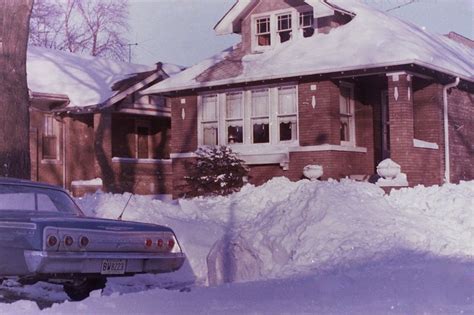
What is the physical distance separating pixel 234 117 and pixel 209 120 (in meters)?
0.92

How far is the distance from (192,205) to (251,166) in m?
5.68

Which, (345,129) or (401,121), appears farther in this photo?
(345,129)

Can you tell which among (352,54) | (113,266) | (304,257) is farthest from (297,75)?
(113,266)

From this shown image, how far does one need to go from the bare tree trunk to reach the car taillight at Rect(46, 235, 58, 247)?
17.9 ft

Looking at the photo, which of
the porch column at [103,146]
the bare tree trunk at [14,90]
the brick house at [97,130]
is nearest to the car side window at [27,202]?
the bare tree trunk at [14,90]

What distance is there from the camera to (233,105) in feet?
72.4

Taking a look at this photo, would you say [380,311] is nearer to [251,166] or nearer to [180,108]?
[251,166]

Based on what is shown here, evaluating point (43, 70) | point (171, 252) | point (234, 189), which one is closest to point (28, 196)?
point (171, 252)

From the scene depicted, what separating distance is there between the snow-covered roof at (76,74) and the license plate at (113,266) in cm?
1787

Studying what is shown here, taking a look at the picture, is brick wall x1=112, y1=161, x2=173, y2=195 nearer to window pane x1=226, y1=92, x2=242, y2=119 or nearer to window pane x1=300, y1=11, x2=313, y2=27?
A: window pane x1=226, y1=92, x2=242, y2=119

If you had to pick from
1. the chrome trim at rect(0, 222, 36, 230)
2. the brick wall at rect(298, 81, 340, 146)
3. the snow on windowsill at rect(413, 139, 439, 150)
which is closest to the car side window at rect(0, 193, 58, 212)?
the chrome trim at rect(0, 222, 36, 230)

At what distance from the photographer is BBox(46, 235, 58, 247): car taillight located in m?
7.41

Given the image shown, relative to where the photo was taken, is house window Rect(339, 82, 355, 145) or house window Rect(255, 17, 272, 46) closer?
house window Rect(339, 82, 355, 145)

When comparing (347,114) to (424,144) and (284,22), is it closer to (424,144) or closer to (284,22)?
(424,144)
